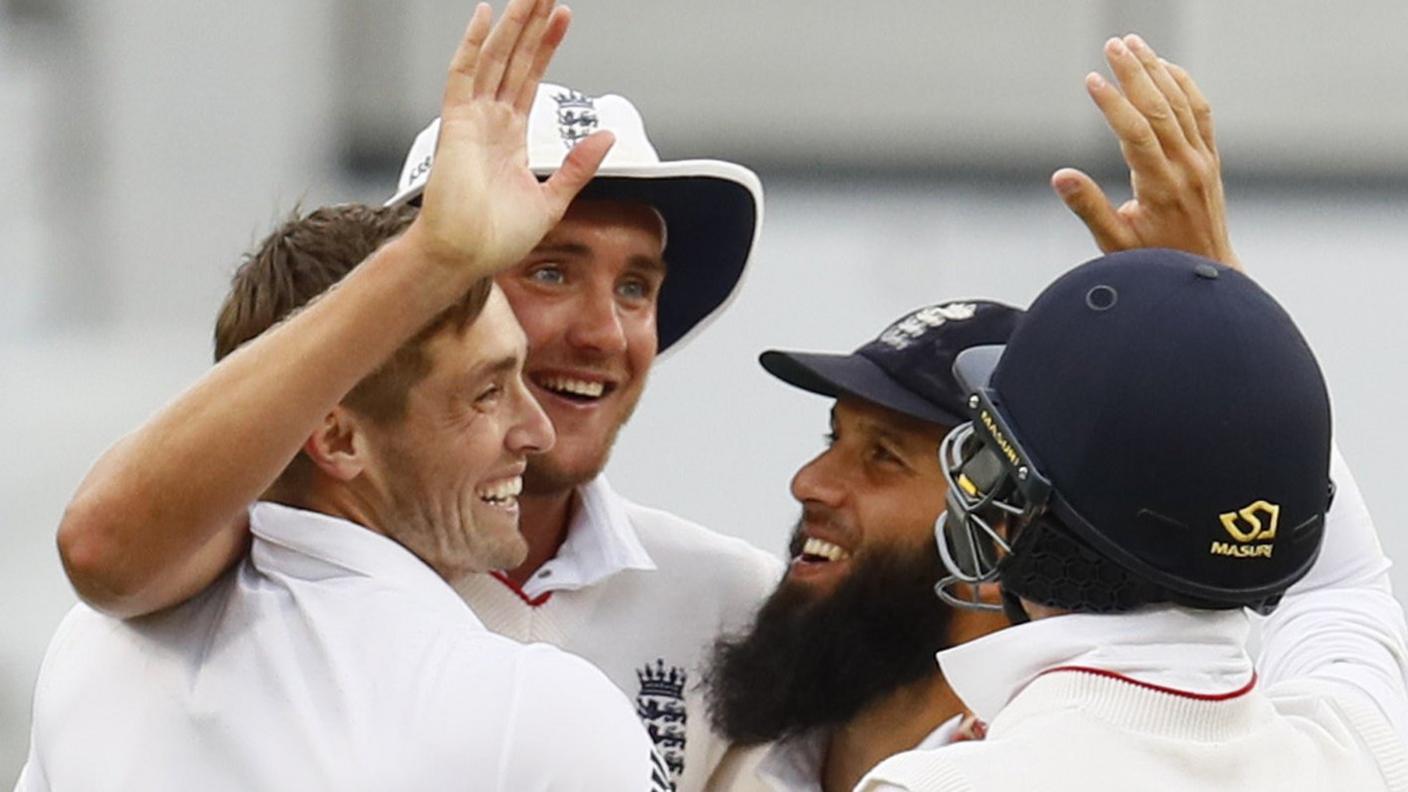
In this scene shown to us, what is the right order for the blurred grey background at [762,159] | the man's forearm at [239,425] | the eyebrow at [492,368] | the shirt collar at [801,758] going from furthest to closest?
the blurred grey background at [762,159]
the shirt collar at [801,758]
the eyebrow at [492,368]
the man's forearm at [239,425]

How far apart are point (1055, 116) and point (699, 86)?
104cm

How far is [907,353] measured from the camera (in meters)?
2.86

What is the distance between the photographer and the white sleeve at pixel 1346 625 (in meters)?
2.21

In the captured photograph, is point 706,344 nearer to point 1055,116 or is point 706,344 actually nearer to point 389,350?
point 1055,116

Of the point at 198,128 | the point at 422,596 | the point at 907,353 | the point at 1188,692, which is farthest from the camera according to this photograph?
the point at 198,128

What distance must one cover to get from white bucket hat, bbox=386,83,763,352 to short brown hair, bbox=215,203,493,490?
0.42 m

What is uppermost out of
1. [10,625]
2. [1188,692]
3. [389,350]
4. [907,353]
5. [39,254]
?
[389,350]

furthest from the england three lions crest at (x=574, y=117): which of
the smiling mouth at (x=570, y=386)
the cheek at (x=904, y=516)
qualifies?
the cheek at (x=904, y=516)

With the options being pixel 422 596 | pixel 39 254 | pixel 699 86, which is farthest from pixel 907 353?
pixel 699 86

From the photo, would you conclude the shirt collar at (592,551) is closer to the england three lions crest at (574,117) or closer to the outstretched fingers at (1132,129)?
the england three lions crest at (574,117)

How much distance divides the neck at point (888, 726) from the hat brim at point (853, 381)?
0.95 feet

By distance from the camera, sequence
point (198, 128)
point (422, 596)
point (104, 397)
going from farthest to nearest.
A: 1. point (198, 128)
2. point (104, 397)
3. point (422, 596)

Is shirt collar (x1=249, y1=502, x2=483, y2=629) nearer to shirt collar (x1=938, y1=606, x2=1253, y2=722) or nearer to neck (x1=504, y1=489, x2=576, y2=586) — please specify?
shirt collar (x1=938, y1=606, x2=1253, y2=722)

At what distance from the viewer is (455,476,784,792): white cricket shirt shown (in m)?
2.76
